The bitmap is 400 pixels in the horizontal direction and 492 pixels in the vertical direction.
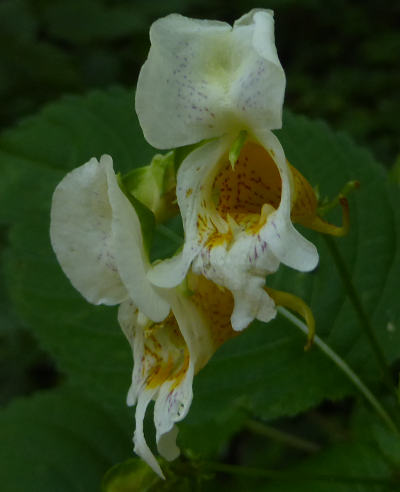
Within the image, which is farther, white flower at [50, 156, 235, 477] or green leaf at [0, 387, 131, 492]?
green leaf at [0, 387, 131, 492]

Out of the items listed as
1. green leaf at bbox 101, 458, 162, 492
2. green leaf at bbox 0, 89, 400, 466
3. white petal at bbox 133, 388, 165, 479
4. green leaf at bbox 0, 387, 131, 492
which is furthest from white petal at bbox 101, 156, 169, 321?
green leaf at bbox 0, 387, 131, 492

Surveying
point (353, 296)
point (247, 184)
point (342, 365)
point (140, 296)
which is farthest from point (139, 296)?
point (342, 365)

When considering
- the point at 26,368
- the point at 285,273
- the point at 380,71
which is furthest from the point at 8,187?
the point at 380,71

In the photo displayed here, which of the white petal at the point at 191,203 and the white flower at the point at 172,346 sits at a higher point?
the white petal at the point at 191,203

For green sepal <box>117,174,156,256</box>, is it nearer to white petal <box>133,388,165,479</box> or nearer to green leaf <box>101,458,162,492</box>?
white petal <box>133,388,165,479</box>

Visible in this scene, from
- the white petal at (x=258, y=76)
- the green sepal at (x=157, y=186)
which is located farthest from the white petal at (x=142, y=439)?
the white petal at (x=258, y=76)

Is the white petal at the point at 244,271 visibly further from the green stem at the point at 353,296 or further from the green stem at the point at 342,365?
the green stem at the point at 342,365
